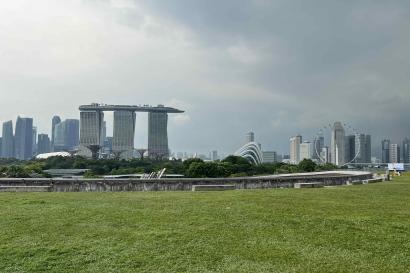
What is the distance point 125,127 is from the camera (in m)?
180

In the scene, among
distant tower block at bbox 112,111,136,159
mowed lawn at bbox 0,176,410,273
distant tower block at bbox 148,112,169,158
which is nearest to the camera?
mowed lawn at bbox 0,176,410,273

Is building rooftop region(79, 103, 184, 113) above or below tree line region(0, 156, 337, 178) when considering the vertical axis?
above

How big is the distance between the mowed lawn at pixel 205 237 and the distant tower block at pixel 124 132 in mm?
169508

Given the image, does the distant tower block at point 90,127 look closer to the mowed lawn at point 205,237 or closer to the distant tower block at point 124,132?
the distant tower block at point 124,132

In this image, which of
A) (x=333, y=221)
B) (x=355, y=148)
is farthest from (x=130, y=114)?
(x=333, y=221)

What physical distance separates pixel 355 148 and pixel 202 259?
5945 inches

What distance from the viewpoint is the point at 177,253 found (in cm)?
739

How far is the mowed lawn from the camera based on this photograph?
6.93 m

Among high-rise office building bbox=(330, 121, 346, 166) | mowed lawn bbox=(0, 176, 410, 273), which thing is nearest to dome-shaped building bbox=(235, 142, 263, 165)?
high-rise office building bbox=(330, 121, 346, 166)

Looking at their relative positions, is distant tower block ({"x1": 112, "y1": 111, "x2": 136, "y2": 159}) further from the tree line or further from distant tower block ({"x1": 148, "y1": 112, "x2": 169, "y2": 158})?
the tree line

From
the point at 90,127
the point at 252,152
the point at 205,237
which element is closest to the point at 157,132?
the point at 90,127

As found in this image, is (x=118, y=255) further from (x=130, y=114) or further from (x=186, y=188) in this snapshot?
(x=130, y=114)

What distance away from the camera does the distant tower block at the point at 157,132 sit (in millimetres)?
184000

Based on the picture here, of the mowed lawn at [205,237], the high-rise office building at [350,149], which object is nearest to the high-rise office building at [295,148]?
the high-rise office building at [350,149]
